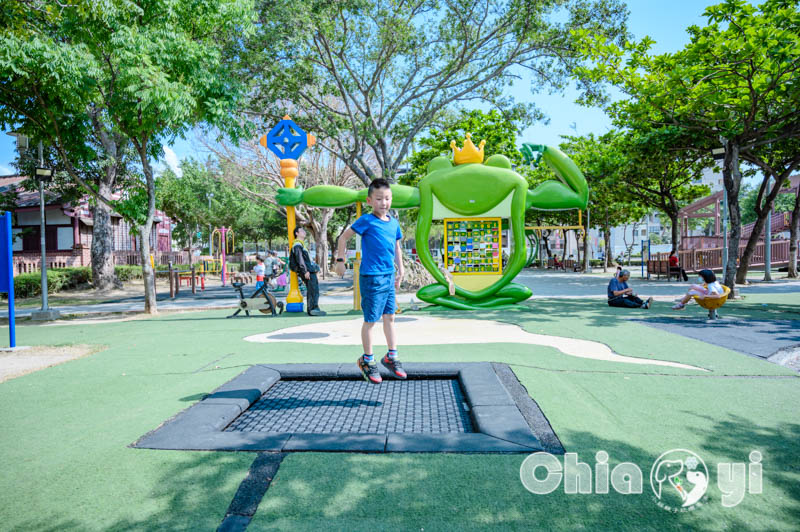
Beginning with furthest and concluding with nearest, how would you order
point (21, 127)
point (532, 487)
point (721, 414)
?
1. point (21, 127)
2. point (721, 414)
3. point (532, 487)

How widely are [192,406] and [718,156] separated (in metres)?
14.9

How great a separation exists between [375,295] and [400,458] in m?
1.64

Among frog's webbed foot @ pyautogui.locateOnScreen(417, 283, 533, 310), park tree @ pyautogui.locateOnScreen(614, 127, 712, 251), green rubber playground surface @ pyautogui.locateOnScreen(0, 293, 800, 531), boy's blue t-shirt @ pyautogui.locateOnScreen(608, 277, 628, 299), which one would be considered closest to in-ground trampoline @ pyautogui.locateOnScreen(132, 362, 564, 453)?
green rubber playground surface @ pyautogui.locateOnScreen(0, 293, 800, 531)

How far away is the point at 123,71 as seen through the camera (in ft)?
30.9

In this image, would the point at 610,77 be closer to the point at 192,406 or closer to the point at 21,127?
the point at 192,406

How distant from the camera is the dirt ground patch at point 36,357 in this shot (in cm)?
550

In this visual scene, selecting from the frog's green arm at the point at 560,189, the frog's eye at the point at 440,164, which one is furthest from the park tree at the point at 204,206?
the frog's green arm at the point at 560,189

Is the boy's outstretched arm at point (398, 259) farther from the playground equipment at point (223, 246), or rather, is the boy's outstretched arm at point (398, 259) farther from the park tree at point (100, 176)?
the playground equipment at point (223, 246)

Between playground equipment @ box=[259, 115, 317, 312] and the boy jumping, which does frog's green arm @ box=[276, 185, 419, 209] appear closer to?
playground equipment @ box=[259, 115, 317, 312]

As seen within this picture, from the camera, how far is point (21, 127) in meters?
11.1

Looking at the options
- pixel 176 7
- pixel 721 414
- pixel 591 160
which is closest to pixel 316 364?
pixel 721 414

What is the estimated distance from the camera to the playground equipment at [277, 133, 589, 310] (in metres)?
10.2

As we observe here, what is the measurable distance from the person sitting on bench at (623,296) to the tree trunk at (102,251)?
18.3 m

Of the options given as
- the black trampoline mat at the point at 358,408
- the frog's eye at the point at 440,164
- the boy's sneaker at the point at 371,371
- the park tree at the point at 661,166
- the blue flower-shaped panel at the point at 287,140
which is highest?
the park tree at the point at 661,166
